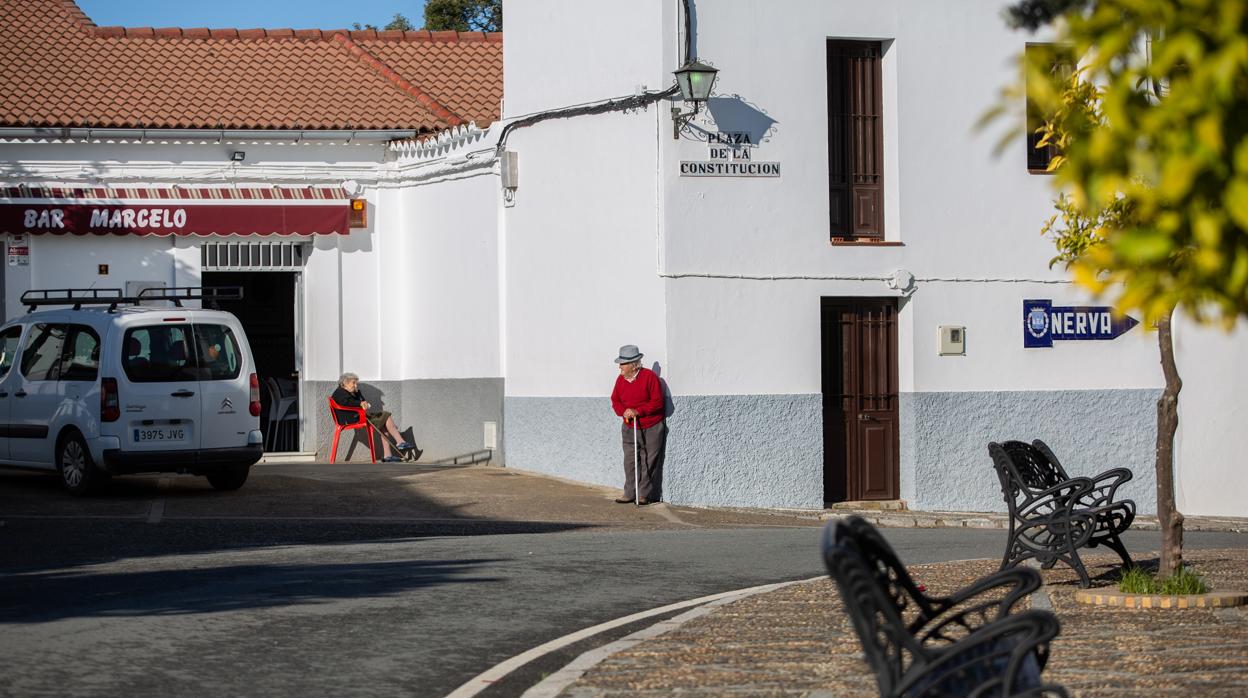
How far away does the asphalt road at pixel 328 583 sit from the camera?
7.96 m

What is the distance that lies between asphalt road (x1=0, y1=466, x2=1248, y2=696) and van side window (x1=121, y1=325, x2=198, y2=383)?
1.35 metres

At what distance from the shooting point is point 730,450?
61.0ft

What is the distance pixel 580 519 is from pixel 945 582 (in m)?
6.33

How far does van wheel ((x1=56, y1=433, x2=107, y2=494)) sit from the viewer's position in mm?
16938

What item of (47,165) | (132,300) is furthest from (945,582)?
(47,165)

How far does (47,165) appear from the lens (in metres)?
22.2

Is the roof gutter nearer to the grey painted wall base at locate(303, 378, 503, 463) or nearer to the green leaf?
the grey painted wall base at locate(303, 378, 503, 463)

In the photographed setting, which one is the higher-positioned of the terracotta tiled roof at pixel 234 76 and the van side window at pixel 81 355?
the terracotta tiled roof at pixel 234 76

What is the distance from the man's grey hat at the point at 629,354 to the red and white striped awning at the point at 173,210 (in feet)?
21.2

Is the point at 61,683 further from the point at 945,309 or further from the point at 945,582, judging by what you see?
the point at 945,309

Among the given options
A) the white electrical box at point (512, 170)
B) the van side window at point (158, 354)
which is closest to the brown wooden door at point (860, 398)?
the white electrical box at point (512, 170)

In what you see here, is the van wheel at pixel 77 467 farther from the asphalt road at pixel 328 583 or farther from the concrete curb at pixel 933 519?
the concrete curb at pixel 933 519

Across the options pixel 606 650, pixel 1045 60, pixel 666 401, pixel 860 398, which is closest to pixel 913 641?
pixel 1045 60

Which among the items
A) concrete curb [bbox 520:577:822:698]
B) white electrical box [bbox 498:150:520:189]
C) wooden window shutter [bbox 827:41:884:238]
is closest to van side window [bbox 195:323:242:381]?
white electrical box [bbox 498:150:520:189]
